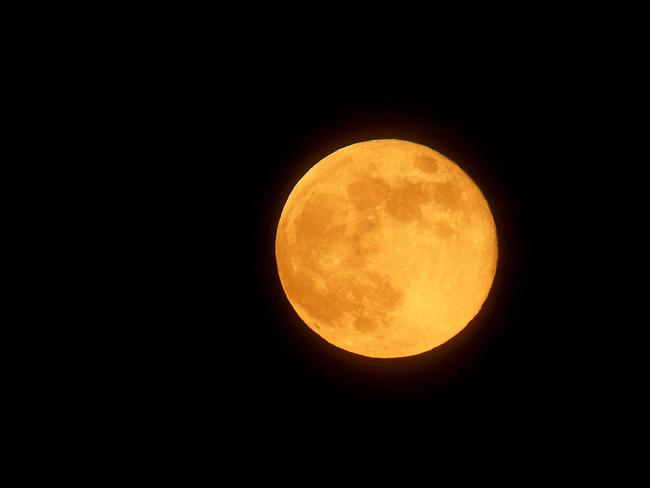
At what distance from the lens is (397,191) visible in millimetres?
3871

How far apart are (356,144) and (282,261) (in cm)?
99

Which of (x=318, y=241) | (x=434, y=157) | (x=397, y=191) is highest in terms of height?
(x=434, y=157)

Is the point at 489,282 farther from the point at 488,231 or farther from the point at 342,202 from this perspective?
the point at 342,202

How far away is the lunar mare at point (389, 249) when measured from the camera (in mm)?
3779

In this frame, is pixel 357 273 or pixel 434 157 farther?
pixel 434 157

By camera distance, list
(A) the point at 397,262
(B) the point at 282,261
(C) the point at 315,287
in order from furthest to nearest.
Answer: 1. (B) the point at 282,261
2. (C) the point at 315,287
3. (A) the point at 397,262

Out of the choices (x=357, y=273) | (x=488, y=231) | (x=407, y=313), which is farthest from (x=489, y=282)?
(x=357, y=273)

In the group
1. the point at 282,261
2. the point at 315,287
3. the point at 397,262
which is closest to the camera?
the point at 397,262

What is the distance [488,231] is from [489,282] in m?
0.37

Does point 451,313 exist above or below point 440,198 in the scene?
below

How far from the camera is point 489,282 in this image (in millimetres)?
4223

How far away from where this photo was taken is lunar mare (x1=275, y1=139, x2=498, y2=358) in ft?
12.4

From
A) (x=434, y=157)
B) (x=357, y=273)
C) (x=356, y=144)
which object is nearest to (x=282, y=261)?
(x=357, y=273)

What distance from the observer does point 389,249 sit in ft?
12.4
